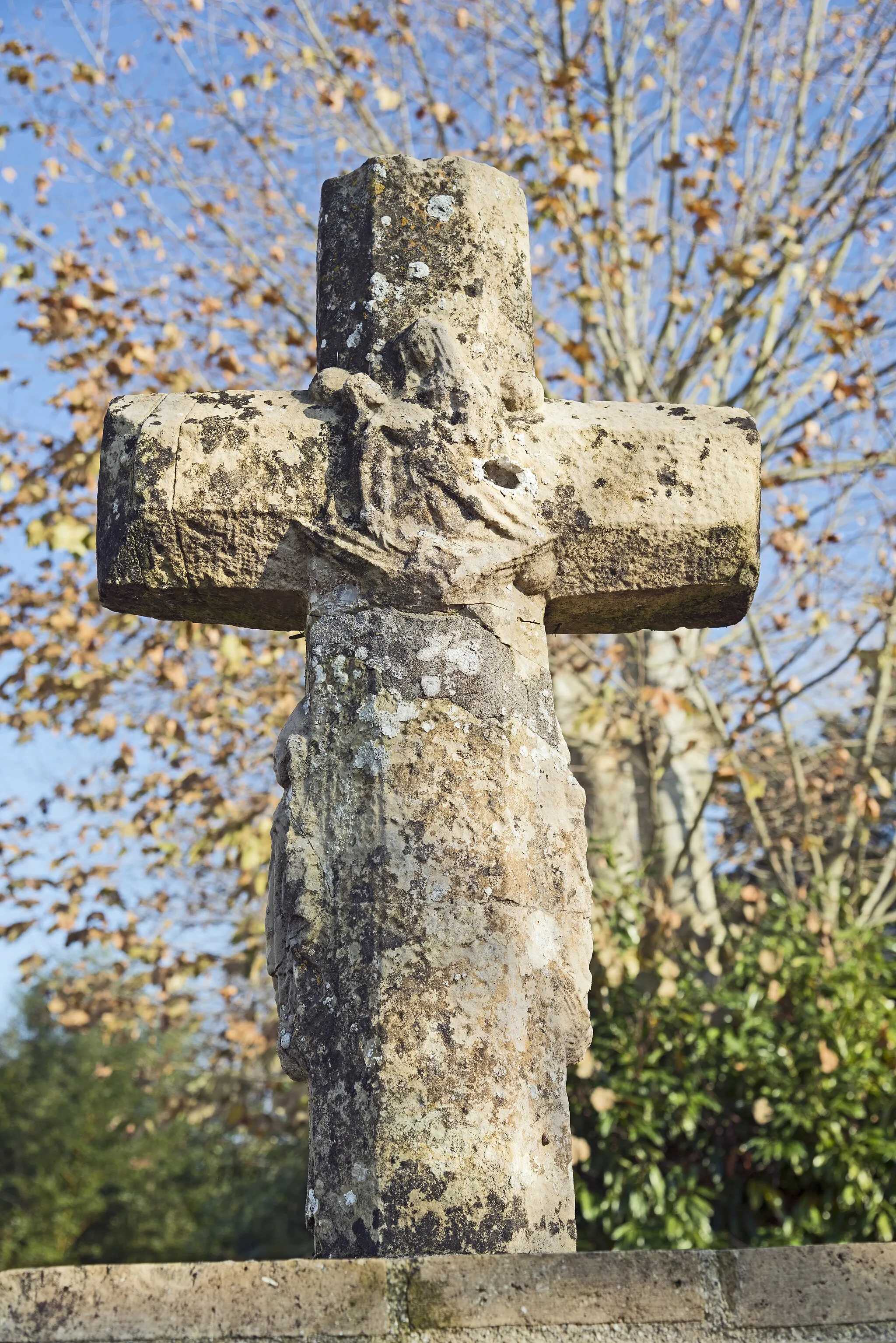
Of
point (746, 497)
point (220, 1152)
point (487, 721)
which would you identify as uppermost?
point (746, 497)

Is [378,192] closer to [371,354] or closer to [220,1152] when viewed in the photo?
[371,354]

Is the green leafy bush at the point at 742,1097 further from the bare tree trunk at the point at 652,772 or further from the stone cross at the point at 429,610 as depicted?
the stone cross at the point at 429,610

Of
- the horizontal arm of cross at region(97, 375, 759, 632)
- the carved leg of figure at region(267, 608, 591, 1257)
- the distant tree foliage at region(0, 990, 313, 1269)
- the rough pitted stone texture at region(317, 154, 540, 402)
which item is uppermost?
the rough pitted stone texture at region(317, 154, 540, 402)

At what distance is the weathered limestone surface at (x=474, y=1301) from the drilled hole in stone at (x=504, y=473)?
4.90 ft

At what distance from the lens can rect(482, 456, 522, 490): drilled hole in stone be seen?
8.54ft

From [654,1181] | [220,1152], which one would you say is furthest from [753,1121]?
[220,1152]

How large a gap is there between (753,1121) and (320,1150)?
4.04 metres

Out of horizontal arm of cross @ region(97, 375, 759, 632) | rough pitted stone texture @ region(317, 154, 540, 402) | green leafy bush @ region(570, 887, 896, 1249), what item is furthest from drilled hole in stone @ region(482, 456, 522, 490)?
green leafy bush @ region(570, 887, 896, 1249)

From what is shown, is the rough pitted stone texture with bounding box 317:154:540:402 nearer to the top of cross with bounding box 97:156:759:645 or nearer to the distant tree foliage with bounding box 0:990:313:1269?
the top of cross with bounding box 97:156:759:645

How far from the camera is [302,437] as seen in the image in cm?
265

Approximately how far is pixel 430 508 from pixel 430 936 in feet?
2.81

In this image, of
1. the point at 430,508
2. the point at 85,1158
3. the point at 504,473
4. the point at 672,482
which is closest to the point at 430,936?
the point at 430,508

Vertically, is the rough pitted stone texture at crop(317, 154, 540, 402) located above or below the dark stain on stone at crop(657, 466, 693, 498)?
above

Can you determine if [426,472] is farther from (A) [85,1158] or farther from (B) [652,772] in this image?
(A) [85,1158]
